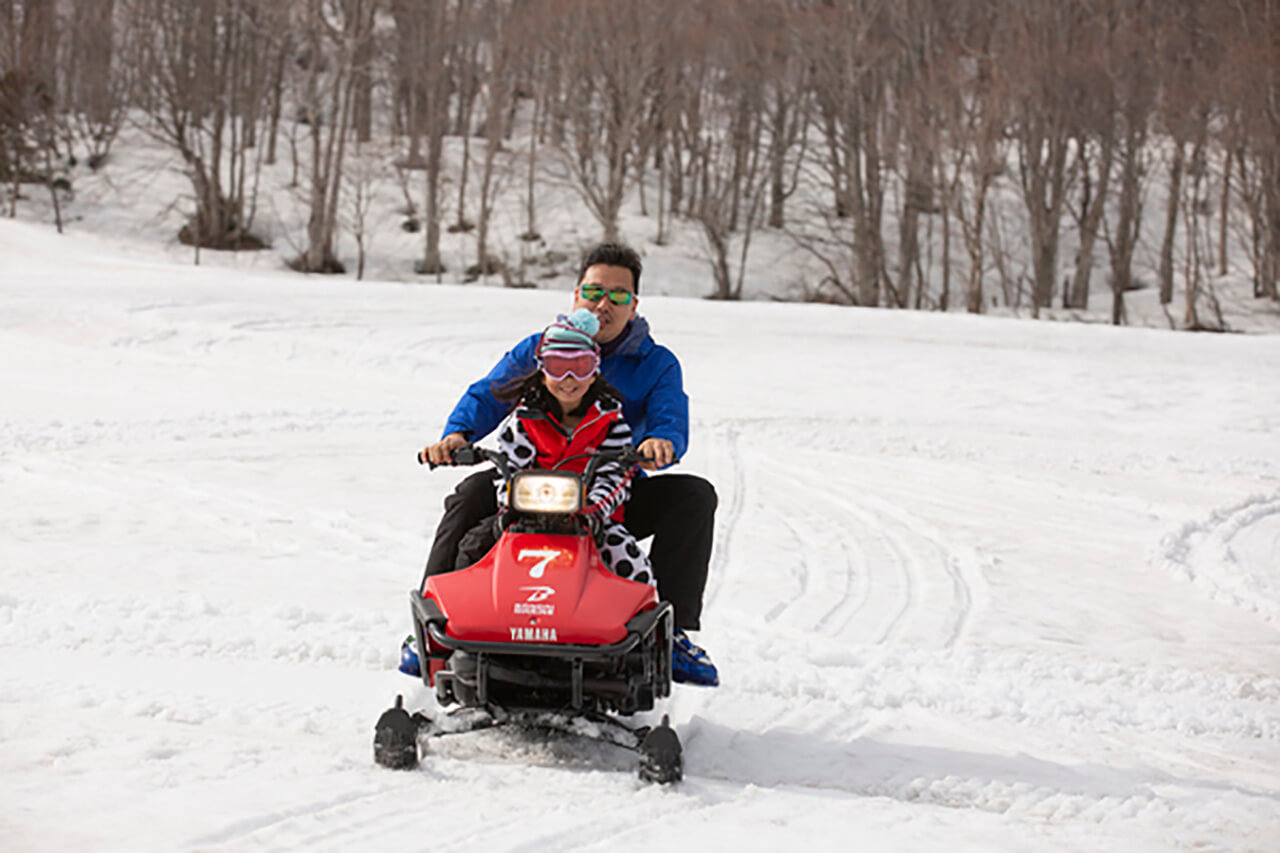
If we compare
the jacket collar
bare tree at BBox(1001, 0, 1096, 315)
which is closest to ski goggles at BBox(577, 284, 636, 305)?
the jacket collar

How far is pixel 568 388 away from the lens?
3445 mm

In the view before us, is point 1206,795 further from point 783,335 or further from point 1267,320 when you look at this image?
point 1267,320

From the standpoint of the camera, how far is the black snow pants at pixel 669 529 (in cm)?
359

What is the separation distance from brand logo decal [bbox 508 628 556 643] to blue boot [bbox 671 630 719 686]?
1.88ft

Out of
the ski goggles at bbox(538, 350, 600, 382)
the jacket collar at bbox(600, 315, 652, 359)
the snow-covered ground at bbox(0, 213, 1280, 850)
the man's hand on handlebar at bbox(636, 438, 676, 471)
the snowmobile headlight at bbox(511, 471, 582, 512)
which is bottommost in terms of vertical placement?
the snow-covered ground at bbox(0, 213, 1280, 850)

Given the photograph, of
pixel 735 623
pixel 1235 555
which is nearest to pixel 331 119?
pixel 1235 555

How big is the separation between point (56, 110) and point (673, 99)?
1965 centimetres

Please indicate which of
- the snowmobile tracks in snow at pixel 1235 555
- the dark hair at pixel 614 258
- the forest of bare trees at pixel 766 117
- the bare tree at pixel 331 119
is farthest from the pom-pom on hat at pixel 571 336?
the bare tree at pixel 331 119

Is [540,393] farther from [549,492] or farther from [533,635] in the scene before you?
[533,635]

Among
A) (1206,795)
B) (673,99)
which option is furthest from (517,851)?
(673,99)

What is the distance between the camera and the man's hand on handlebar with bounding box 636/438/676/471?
10.8ft

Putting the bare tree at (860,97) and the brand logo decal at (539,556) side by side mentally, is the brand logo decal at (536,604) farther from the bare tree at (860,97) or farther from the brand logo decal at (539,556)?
the bare tree at (860,97)

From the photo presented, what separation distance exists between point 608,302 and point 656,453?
30.2 inches

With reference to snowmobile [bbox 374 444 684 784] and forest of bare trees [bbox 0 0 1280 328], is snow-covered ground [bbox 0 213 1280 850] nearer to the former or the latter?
snowmobile [bbox 374 444 684 784]
